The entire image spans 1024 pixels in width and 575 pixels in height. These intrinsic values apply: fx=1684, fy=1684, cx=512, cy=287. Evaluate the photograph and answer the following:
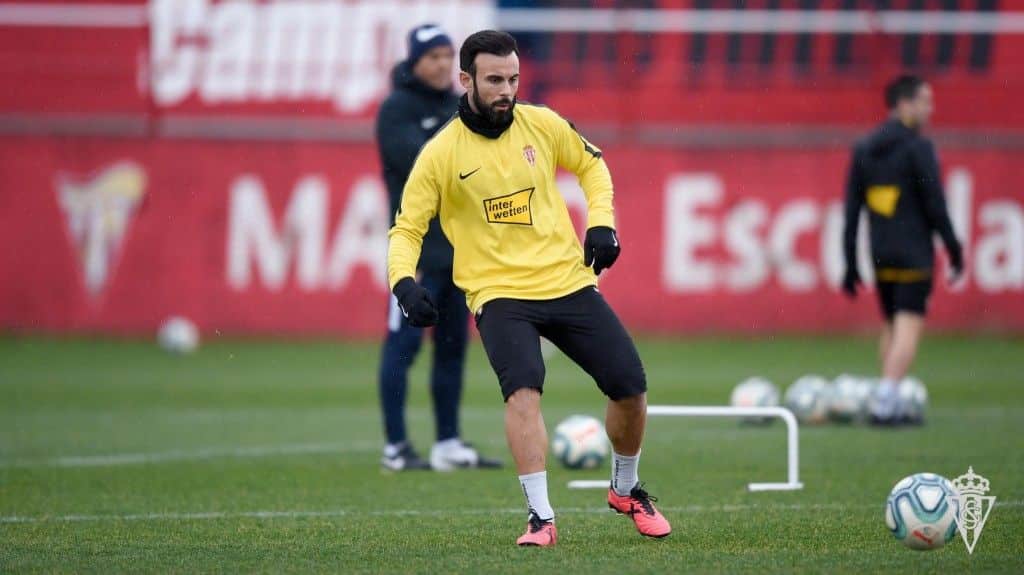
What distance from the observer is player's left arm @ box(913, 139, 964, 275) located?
11.8 metres

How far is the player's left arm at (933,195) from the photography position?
11.8 m

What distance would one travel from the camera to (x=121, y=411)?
13289mm

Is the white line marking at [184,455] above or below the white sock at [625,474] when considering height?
below

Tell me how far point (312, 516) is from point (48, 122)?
1331cm

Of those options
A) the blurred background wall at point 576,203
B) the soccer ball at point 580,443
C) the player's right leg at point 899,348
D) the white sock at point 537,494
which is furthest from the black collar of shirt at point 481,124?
the blurred background wall at point 576,203

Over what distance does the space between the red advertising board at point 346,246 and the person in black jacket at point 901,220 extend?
23.7 ft

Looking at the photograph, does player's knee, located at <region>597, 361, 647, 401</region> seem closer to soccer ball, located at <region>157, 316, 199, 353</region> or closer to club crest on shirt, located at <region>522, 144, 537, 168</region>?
Result: club crest on shirt, located at <region>522, 144, 537, 168</region>

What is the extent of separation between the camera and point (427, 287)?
31.3 feet

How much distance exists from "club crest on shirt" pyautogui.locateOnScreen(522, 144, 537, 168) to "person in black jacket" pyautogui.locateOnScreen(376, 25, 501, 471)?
2527mm

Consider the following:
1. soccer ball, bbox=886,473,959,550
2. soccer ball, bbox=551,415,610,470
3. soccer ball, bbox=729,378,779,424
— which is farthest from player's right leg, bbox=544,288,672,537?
soccer ball, bbox=729,378,779,424

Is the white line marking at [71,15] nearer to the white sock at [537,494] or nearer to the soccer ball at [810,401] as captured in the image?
the soccer ball at [810,401]

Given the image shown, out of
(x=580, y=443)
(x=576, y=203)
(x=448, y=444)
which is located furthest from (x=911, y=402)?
(x=576, y=203)

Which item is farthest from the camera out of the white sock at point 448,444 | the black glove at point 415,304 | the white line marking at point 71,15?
the white line marking at point 71,15

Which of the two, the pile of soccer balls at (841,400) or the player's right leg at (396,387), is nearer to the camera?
the player's right leg at (396,387)
